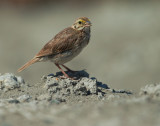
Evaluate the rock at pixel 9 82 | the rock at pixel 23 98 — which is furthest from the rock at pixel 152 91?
the rock at pixel 9 82

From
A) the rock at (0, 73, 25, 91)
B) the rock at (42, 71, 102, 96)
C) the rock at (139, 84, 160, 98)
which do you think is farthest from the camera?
the rock at (0, 73, 25, 91)

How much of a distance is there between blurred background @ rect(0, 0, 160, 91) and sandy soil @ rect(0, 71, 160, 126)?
7812 mm

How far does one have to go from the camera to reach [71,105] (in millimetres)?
6203

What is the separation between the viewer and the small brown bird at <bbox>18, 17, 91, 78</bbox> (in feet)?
26.9

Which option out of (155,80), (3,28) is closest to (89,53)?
(155,80)

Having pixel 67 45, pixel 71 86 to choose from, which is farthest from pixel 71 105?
pixel 67 45

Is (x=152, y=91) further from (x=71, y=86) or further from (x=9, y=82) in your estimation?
(x=9, y=82)

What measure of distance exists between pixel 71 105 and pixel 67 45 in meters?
2.25

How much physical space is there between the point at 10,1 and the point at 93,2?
6.72 meters

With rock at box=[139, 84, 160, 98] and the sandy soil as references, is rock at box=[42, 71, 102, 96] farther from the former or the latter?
rock at box=[139, 84, 160, 98]

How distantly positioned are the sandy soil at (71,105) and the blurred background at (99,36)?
7812mm

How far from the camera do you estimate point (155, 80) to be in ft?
51.3

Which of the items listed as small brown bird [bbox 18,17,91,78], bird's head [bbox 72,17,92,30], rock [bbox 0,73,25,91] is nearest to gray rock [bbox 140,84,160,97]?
small brown bird [bbox 18,17,91,78]

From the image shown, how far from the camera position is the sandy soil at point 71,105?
4770 millimetres
